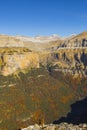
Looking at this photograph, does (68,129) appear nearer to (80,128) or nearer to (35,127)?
(80,128)

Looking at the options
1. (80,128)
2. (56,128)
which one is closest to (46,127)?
(56,128)

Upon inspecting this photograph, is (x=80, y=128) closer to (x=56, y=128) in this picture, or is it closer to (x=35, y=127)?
(x=56, y=128)

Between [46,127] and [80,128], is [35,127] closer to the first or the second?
[46,127]

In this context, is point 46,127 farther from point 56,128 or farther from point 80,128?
point 80,128

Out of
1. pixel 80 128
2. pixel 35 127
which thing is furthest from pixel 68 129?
pixel 35 127

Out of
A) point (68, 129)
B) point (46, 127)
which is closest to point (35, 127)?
point (46, 127)

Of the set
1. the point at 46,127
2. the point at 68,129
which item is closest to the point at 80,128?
the point at 68,129
